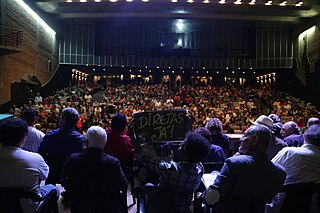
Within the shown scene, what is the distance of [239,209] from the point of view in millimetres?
2369

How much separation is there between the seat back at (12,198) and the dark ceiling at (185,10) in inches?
662

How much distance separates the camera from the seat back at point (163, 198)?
2.42 meters

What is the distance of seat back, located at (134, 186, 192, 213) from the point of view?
2424 mm

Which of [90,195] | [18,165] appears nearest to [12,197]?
[18,165]

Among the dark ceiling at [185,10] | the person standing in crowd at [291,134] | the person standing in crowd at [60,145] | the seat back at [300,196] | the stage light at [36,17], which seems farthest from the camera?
the dark ceiling at [185,10]

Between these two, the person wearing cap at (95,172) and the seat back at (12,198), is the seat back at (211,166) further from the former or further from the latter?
the seat back at (12,198)

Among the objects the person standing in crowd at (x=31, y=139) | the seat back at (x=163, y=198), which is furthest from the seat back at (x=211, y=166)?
the person standing in crowd at (x=31, y=139)

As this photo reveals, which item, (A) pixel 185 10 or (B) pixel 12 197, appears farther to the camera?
(A) pixel 185 10

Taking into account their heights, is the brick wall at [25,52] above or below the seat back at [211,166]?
above

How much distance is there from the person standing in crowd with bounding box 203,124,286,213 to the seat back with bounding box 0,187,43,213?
134cm

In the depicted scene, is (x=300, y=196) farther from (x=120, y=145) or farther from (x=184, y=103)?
(x=184, y=103)

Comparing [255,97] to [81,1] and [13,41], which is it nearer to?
[81,1]

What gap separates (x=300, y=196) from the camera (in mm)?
2604

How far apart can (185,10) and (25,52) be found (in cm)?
969
